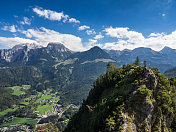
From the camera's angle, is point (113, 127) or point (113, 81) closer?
point (113, 127)

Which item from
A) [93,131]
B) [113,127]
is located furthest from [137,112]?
[93,131]

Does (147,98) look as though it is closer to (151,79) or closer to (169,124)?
(151,79)

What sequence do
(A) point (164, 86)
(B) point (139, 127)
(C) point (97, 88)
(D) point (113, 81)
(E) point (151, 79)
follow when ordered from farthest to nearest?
1. (C) point (97, 88)
2. (D) point (113, 81)
3. (A) point (164, 86)
4. (E) point (151, 79)
5. (B) point (139, 127)

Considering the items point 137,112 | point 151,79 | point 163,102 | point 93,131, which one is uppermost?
point 151,79

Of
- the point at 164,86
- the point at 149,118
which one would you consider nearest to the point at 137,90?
the point at 149,118

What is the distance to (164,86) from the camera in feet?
180

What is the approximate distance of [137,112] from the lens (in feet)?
150

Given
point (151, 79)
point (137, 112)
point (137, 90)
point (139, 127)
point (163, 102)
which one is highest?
point (151, 79)

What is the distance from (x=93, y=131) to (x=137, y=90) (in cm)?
2513

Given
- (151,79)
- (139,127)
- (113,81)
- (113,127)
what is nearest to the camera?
(113,127)

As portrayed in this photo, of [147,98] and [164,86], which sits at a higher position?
[164,86]

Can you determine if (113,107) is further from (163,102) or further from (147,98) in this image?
(163,102)

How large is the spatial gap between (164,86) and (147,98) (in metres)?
15.6

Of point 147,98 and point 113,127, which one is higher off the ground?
point 147,98
